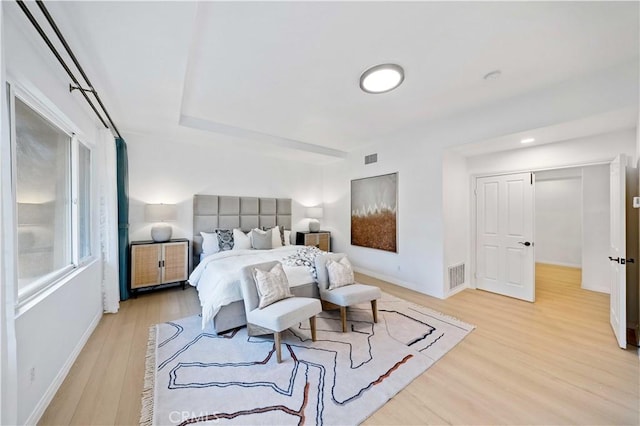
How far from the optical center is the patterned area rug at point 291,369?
1648 millimetres

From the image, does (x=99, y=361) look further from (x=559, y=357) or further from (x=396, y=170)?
(x=396, y=170)

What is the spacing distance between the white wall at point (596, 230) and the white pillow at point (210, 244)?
6.55 meters

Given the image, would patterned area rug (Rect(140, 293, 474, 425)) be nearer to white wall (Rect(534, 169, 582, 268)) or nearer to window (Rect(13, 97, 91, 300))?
window (Rect(13, 97, 91, 300))

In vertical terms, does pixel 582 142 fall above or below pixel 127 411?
above

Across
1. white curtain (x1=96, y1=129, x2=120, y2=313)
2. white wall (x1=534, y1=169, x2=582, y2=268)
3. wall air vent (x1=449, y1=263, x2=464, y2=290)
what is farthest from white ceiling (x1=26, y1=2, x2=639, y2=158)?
white wall (x1=534, y1=169, x2=582, y2=268)

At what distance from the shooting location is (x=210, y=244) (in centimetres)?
428

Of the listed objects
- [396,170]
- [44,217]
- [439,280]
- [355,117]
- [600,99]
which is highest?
[355,117]

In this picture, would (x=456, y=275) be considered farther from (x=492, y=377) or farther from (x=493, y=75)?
(x=493, y=75)

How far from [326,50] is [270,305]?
96.6 inches

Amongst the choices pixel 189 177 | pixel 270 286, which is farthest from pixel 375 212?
pixel 189 177

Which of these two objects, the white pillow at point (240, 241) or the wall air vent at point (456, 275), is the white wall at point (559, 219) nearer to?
the wall air vent at point (456, 275)

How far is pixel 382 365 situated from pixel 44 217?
126 inches

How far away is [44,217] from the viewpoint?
2055 millimetres

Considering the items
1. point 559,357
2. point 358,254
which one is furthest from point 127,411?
point 358,254
